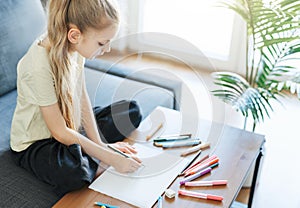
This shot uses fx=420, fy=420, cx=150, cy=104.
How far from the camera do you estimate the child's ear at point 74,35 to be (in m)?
1.19

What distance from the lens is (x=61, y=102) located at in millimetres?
1283

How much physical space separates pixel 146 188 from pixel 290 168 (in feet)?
3.38

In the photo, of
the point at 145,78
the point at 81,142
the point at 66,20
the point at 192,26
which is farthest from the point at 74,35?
the point at 192,26

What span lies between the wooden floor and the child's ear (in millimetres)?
972

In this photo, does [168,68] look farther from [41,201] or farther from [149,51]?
[41,201]

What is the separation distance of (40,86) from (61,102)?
0.30 ft

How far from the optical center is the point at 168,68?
2811 millimetres

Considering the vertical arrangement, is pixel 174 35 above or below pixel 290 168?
above

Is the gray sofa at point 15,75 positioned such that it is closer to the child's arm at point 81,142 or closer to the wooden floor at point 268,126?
the child's arm at point 81,142

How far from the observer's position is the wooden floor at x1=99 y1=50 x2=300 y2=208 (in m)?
1.78

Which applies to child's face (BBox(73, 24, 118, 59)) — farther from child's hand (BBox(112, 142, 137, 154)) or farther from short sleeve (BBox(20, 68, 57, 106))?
child's hand (BBox(112, 142, 137, 154))

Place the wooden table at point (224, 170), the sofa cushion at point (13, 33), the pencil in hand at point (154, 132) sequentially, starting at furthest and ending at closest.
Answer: the sofa cushion at point (13, 33)
the pencil in hand at point (154, 132)
the wooden table at point (224, 170)

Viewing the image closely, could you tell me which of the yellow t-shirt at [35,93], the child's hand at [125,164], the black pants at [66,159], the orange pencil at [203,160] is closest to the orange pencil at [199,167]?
the orange pencil at [203,160]

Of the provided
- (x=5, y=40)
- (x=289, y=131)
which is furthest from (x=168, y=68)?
(x=5, y=40)
